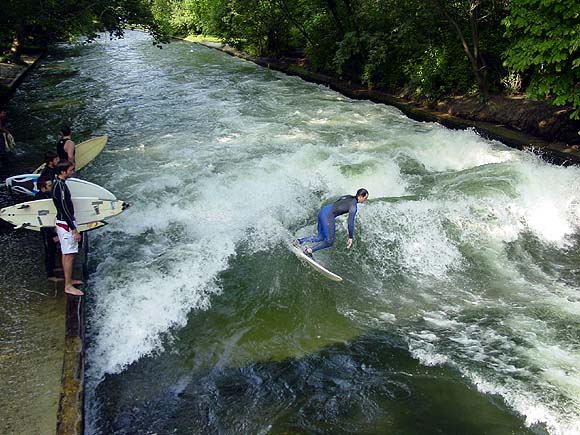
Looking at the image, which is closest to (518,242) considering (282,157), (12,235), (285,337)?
(285,337)

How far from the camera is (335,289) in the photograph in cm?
779

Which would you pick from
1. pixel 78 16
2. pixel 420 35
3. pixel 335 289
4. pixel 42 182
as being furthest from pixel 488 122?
pixel 42 182

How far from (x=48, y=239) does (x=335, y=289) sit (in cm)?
427

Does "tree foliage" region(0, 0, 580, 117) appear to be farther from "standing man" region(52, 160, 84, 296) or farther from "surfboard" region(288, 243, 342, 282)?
"standing man" region(52, 160, 84, 296)

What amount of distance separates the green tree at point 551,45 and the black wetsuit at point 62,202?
9358 millimetres

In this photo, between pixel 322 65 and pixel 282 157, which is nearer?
pixel 282 157

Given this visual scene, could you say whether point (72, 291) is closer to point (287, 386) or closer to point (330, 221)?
point (287, 386)

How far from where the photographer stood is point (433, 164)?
1220 centimetres

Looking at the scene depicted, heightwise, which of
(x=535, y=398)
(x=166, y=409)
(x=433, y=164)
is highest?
(x=433, y=164)

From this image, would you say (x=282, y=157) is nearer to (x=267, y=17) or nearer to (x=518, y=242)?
(x=518, y=242)

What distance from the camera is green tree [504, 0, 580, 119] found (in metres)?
9.82

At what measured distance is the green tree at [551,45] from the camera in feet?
32.2

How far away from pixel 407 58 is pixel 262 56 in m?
13.2

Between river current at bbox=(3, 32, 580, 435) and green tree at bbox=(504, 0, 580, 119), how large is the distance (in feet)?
5.53
